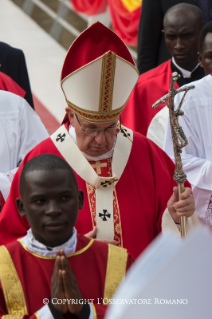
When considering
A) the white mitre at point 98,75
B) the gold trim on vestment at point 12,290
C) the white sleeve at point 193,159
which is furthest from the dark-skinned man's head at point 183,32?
the gold trim on vestment at point 12,290

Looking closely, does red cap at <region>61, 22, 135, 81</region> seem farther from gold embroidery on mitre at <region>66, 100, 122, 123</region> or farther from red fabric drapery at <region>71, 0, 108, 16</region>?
red fabric drapery at <region>71, 0, 108, 16</region>

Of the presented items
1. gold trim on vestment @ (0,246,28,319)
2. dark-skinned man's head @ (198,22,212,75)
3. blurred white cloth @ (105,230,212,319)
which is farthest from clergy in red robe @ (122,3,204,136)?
blurred white cloth @ (105,230,212,319)

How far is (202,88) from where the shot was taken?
148 inches

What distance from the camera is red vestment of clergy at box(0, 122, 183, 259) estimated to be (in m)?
2.90

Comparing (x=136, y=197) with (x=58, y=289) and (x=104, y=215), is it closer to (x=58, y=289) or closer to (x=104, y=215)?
(x=104, y=215)

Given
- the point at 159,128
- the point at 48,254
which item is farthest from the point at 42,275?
the point at 159,128

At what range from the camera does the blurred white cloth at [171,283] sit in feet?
2.41

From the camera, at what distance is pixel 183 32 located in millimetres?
4539

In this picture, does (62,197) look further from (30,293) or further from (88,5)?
(88,5)

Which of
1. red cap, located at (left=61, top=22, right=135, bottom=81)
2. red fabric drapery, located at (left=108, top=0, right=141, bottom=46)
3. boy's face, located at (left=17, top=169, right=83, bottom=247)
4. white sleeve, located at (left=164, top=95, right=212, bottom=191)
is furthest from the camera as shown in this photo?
red fabric drapery, located at (left=108, top=0, right=141, bottom=46)

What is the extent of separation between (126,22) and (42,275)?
6.00m

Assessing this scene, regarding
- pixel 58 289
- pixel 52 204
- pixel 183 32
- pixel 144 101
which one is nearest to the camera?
pixel 58 289

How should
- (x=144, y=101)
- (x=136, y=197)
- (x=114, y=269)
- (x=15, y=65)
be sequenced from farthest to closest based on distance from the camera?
(x=15, y=65) < (x=144, y=101) < (x=136, y=197) < (x=114, y=269)

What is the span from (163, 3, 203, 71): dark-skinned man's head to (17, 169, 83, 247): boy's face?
2660 millimetres
